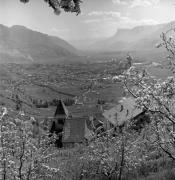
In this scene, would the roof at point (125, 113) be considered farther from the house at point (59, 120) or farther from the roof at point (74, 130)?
the house at point (59, 120)

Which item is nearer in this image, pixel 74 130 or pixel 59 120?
pixel 74 130

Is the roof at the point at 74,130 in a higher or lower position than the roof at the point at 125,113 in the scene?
lower

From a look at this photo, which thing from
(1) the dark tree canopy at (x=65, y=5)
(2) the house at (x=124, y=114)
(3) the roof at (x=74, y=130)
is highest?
(1) the dark tree canopy at (x=65, y=5)

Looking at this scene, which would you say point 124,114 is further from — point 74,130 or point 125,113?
point 74,130

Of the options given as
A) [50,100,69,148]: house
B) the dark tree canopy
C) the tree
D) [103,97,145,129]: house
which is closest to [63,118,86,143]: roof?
[50,100,69,148]: house

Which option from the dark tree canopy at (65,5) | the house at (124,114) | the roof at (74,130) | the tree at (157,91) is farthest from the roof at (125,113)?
the roof at (74,130)

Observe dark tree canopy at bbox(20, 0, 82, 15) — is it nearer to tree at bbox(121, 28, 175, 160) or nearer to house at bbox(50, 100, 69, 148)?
tree at bbox(121, 28, 175, 160)

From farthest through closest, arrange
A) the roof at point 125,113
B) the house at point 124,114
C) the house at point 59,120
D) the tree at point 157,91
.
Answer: the house at point 59,120 → the roof at point 125,113 → the house at point 124,114 → the tree at point 157,91

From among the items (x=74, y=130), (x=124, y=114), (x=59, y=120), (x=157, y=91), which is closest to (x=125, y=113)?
(x=124, y=114)

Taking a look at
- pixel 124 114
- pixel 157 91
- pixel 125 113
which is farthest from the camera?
pixel 125 113
